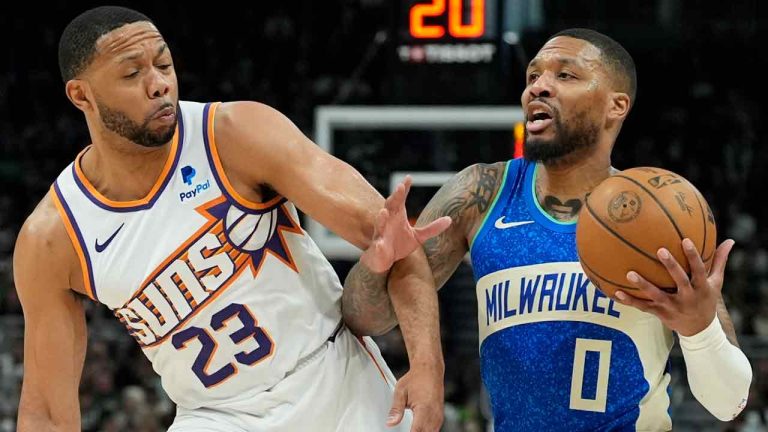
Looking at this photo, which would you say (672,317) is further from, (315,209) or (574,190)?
(315,209)

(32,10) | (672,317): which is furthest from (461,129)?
(32,10)

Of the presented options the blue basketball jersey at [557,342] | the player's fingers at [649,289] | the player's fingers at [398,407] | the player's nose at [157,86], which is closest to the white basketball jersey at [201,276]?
the player's nose at [157,86]

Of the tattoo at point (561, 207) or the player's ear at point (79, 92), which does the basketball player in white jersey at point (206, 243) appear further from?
the tattoo at point (561, 207)

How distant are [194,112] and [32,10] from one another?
566 inches

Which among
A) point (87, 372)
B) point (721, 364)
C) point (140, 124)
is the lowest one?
point (87, 372)

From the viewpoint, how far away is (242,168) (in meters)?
3.81

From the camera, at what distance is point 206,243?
3.80 m

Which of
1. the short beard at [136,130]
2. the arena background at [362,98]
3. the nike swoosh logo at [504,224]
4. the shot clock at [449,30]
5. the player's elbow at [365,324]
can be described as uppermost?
the short beard at [136,130]

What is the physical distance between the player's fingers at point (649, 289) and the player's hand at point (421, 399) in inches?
25.9

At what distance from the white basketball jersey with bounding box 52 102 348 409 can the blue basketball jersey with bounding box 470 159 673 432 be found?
637 millimetres

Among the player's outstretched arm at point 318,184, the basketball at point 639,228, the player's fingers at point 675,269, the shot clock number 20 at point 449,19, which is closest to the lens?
the player's fingers at point 675,269

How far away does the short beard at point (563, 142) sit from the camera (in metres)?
3.91

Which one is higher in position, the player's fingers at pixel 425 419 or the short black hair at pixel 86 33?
the short black hair at pixel 86 33

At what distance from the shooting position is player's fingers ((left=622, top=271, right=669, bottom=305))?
3.32 metres
